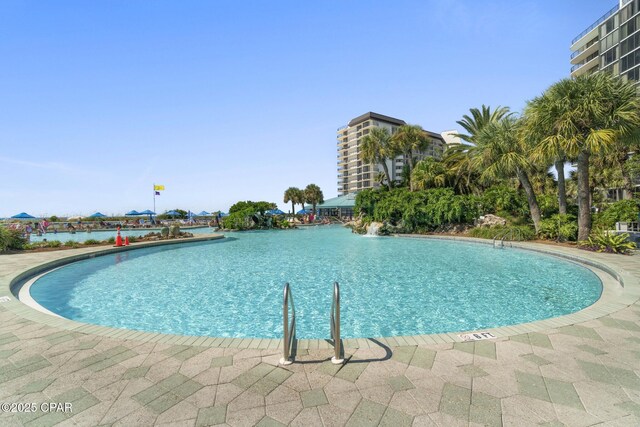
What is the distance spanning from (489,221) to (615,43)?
39715mm

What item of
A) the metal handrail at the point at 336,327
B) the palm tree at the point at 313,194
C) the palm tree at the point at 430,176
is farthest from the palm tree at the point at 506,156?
the palm tree at the point at 313,194

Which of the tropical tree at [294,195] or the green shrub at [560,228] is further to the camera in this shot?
the tropical tree at [294,195]

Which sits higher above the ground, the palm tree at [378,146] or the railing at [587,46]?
the railing at [587,46]

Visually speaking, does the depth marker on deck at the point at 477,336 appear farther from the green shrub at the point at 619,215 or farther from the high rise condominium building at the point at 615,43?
the high rise condominium building at the point at 615,43

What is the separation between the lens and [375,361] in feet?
12.4

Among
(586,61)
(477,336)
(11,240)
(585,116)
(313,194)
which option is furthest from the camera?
(313,194)

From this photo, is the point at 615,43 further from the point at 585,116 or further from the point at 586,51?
the point at 585,116

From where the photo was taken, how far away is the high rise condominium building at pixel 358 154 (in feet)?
265

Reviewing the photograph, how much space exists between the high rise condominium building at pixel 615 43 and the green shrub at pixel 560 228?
2910 centimetres

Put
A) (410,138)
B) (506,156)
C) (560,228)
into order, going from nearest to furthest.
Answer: (560,228) → (506,156) → (410,138)

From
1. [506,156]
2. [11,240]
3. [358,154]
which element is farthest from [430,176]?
[358,154]

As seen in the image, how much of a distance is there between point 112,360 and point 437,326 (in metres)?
5.66

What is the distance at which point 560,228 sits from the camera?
663 inches

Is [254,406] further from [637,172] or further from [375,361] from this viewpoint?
[637,172]
